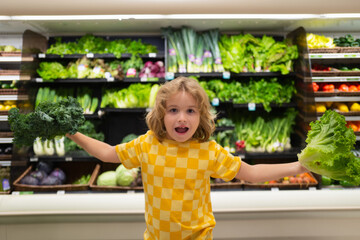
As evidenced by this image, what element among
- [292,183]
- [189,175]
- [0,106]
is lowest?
[292,183]

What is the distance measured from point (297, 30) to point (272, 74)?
0.58 meters

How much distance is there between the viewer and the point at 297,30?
11.4ft

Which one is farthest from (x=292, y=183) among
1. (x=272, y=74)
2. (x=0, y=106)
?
(x=0, y=106)

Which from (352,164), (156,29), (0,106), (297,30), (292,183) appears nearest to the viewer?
(352,164)

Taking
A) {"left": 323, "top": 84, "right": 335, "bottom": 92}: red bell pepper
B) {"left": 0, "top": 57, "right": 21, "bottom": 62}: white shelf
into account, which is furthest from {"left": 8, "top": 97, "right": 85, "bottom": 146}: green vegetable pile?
{"left": 323, "top": 84, "right": 335, "bottom": 92}: red bell pepper

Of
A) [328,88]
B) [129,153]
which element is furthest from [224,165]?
[328,88]

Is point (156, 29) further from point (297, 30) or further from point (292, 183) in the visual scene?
point (292, 183)

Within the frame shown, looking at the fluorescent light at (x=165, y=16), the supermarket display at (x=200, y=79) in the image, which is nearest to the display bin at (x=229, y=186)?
the supermarket display at (x=200, y=79)

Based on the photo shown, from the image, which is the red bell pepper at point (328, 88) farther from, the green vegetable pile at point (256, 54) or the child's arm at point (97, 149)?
the child's arm at point (97, 149)

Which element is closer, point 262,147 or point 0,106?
point 0,106

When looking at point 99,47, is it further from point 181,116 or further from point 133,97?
point 181,116

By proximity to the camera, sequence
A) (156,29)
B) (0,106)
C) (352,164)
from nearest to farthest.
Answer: (352,164) → (0,106) → (156,29)

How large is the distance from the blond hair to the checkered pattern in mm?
61

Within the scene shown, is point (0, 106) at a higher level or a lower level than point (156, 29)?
lower
